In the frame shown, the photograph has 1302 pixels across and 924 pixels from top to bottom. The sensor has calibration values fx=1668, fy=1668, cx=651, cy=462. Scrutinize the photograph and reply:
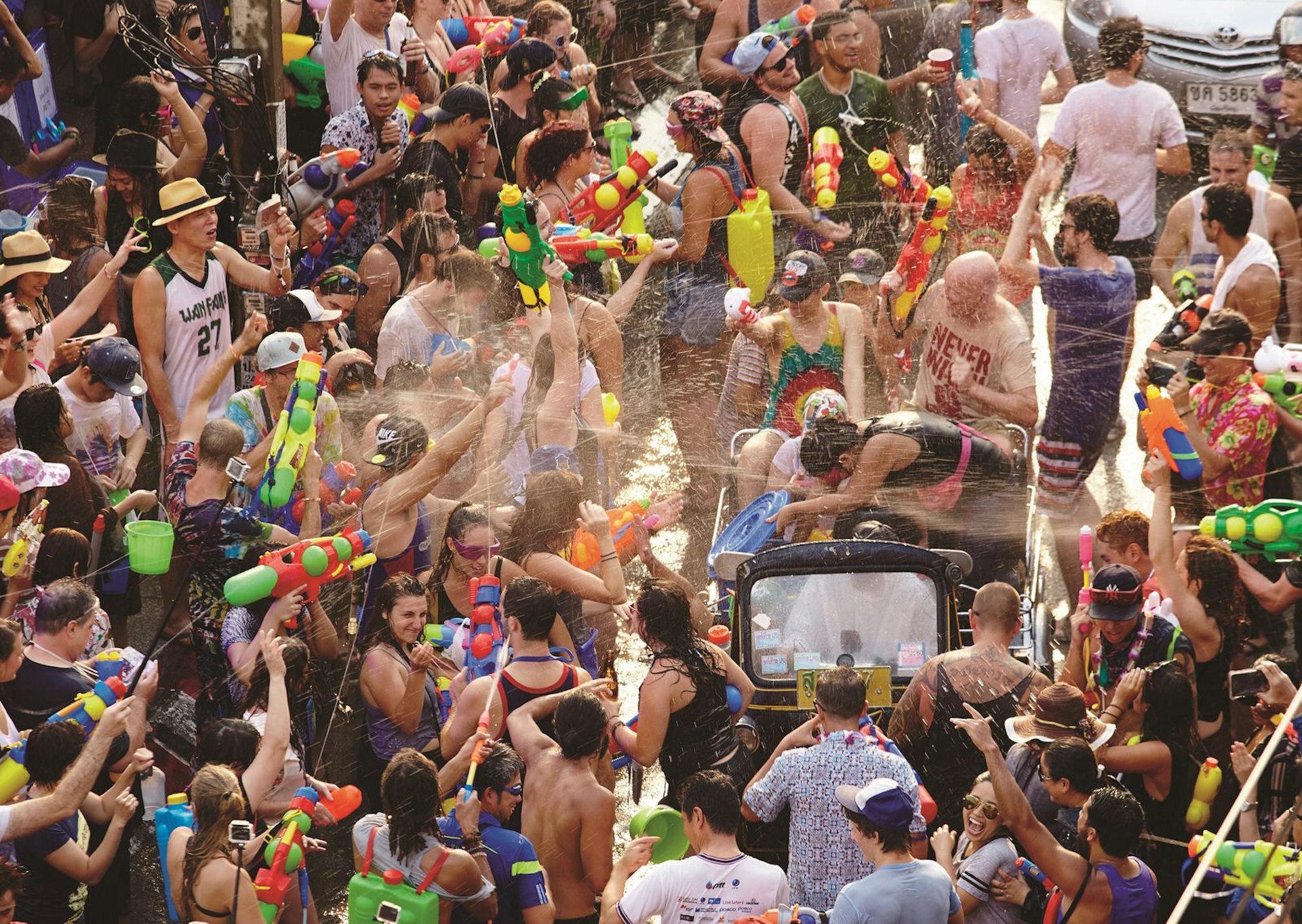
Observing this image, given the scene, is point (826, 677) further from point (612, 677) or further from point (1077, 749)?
point (612, 677)

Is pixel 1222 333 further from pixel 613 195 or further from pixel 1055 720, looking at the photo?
pixel 613 195

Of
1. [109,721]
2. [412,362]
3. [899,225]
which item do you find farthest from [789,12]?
[109,721]

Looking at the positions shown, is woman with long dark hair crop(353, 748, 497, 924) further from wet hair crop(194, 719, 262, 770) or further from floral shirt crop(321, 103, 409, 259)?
floral shirt crop(321, 103, 409, 259)

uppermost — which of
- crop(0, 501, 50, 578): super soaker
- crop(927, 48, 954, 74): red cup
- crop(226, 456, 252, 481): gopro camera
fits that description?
crop(927, 48, 954, 74): red cup

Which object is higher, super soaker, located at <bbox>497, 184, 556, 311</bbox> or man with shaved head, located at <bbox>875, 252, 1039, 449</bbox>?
super soaker, located at <bbox>497, 184, 556, 311</bbox>

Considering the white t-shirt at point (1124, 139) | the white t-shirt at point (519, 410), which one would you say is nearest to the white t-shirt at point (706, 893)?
the white t-shirt at point (519, 410)

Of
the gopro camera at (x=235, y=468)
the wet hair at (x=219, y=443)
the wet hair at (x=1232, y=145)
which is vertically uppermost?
the wet hair at (x=1232, y=145)

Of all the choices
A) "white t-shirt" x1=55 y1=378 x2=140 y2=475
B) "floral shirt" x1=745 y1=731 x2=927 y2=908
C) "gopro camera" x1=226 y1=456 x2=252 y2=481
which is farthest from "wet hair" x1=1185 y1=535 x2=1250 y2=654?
"white t-shirt" x1=55 y1=378 x2=140 y2=475

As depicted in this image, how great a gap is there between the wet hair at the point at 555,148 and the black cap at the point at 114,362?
2397 mm

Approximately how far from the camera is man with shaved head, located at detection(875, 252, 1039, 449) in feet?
25.0

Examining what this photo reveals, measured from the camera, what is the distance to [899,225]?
359 inches

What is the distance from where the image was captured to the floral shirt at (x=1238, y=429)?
6.90 m

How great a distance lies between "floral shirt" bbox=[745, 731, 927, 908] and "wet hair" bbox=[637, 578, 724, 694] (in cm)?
54

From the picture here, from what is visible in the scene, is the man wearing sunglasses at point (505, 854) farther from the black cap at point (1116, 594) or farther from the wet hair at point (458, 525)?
the black cap at point (1116, 594)
